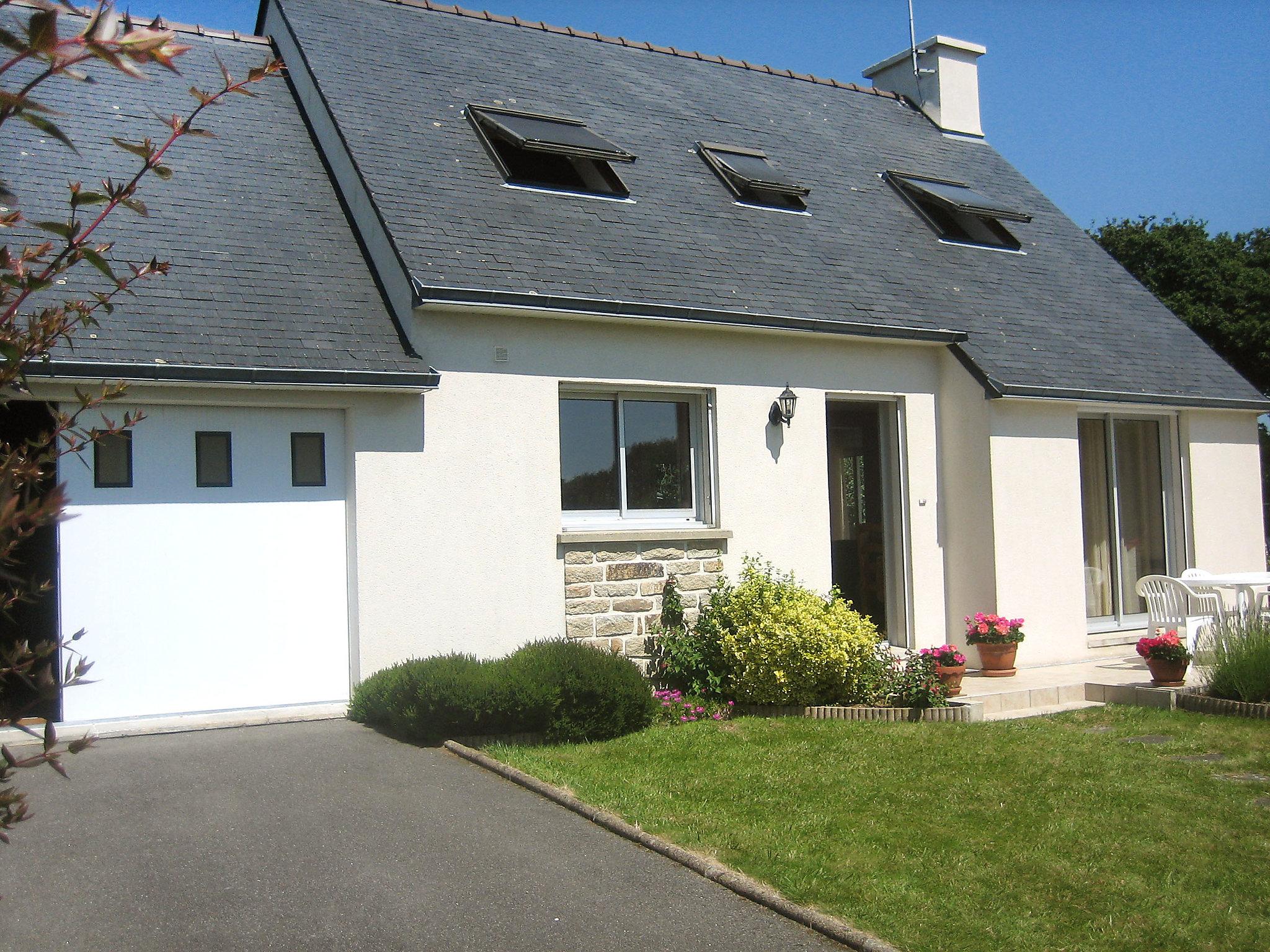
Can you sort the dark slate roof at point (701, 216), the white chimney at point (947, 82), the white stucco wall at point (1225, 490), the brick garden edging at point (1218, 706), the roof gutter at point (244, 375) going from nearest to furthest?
the roof gutter at point (244, 375) → the brick garden edging at point (1218, 706) → the dark slate roof at point (701, 216) → the white stucco wall at point (1225, 490) → the white chimney at point (947, 82)

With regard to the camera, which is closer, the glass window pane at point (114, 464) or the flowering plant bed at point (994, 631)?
the glass window pane at point (114, 464)

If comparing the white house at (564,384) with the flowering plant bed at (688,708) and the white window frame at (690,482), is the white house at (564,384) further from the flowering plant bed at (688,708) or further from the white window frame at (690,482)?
the flowering plant bed at (688,708)

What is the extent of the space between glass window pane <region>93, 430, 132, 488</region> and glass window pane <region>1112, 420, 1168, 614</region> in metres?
10.6

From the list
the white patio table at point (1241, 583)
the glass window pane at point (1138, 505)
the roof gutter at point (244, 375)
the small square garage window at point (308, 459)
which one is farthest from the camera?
the glass window pane at point (1138, 505)

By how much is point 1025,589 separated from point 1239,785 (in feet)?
16.6

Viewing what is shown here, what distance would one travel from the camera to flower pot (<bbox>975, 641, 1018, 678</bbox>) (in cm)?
1112

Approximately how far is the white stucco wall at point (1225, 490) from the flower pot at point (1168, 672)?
4354 mm

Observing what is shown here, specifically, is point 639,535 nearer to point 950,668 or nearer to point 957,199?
point 950,668

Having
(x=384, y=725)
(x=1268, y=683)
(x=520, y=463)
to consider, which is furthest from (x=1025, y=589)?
(x=384, y=725)

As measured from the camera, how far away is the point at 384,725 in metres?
8.76

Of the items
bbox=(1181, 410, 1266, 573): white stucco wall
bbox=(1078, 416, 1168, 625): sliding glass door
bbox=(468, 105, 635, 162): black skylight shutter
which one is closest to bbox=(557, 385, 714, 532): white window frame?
bbox=(468, 105, 635, 162): black skylight shutter

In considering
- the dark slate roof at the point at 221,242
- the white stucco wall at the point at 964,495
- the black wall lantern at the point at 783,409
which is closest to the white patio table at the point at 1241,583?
the white stucco wall at the point at 964,495

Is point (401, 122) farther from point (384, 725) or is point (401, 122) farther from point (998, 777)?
point (998, 777)

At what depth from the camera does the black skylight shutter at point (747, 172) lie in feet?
42.9
